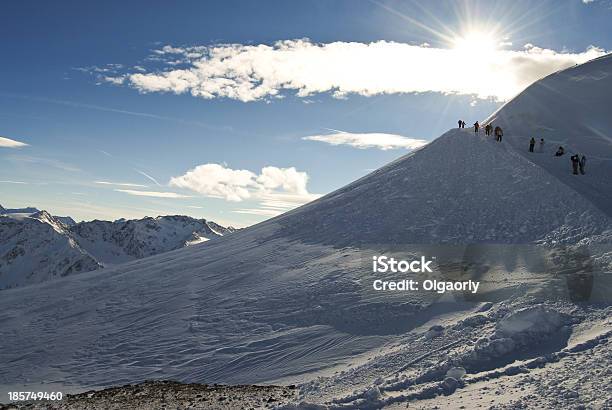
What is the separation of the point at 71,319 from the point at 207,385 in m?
16.7

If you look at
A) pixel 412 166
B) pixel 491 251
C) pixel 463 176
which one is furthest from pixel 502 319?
pixel 412 166

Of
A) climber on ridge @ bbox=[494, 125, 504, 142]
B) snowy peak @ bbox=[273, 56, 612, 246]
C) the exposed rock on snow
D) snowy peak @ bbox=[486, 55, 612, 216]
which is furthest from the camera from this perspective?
climber on ridge @ bbox=[494, 125, 504, 142]

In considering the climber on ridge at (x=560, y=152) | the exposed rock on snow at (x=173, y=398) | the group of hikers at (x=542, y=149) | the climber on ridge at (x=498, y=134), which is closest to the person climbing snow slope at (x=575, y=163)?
the group of hikers at (x=542, y=149)

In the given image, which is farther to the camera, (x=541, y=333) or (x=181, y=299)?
(x=181, y=299)

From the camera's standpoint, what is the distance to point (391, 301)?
67.7 feet

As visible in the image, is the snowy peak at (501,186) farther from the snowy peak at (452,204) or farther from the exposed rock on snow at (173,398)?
the exposed rock on snow at (173,398)

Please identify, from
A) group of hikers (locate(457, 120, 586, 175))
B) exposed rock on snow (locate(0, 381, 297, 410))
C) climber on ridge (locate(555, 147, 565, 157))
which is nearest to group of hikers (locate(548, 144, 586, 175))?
group of hikers (locate(457, 120, 586, 175))

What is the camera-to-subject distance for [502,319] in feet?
48.4

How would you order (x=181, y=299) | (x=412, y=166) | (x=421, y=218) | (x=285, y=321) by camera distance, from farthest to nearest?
(x=412, y=166) → (x=421, y=218) → (x=181, y=299) → (x=285, y=321)

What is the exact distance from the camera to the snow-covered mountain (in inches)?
504

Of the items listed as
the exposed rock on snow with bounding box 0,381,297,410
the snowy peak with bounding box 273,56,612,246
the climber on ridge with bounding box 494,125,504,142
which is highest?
the climber on ridge with bounding box 494,125,504,142

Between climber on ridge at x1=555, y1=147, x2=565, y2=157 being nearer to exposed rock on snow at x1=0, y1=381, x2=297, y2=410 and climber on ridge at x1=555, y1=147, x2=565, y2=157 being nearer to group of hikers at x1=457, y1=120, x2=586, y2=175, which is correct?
group of hikers at x1=457, y1=120, x2=586, y2=175

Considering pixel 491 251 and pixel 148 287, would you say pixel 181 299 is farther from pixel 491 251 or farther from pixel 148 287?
pixel 491 251

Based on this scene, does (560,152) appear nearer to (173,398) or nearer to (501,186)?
(501,186)
